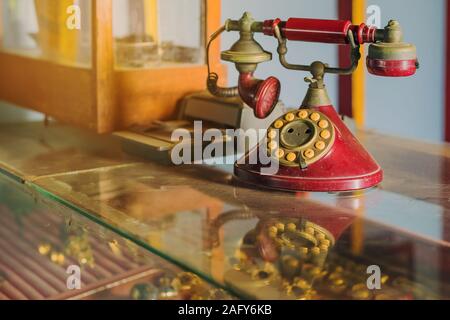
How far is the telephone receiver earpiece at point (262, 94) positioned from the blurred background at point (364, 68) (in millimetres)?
672

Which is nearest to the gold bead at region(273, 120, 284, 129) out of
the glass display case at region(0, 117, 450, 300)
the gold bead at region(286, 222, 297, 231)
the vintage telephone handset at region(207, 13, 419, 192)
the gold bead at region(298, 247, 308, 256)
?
the vintage telephone handset at region(207, 13, 419, 192)

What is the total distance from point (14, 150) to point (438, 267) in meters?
1.17

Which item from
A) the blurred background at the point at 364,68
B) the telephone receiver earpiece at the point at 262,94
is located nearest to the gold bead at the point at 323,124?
the telephone receiver earpiece at the point at 262,94

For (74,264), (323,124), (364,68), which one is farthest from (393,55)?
(364,68)

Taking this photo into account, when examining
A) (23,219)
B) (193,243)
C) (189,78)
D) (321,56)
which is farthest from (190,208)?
(321,56)

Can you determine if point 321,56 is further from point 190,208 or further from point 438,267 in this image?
point 438,267

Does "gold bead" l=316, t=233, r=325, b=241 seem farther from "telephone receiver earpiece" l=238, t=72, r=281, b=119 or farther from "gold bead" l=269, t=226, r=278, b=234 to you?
"telephone receiver earpiece" l=238, t=72, r=281, b=119

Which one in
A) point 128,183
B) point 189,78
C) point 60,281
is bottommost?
point 60,281

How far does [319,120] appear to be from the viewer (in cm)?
142

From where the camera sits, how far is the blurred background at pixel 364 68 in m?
2.27

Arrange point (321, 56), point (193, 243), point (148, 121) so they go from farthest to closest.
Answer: point (321, 56)
point (148, 121)
point (193, 243)

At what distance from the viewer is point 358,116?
105 inches

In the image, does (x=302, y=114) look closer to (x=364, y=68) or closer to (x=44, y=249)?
(x=44, y=249)
